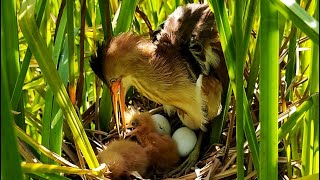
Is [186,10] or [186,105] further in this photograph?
[186,105]

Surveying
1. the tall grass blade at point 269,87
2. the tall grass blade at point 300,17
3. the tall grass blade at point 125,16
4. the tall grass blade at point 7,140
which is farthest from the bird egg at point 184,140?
the tall grass blade at point 7,140

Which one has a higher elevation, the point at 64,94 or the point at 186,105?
the point at 64,94

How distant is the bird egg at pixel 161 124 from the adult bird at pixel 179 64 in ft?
0.28

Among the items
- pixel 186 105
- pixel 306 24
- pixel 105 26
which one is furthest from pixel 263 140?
pixel 186 105

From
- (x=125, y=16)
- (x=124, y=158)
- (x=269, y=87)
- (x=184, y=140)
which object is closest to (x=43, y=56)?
(x=269, y=87)

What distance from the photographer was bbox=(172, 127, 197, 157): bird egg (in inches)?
69.5

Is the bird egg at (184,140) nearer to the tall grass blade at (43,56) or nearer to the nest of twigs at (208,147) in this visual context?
the nest of twigs at (208,147)

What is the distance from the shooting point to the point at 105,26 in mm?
1582

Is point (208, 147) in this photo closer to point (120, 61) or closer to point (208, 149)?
point (208, 149)

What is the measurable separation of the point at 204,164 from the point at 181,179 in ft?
0.37

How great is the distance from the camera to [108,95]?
1.68 meters

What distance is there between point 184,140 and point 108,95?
0.27m

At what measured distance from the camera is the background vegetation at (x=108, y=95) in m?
0.84

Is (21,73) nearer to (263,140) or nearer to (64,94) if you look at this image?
(64,94)
